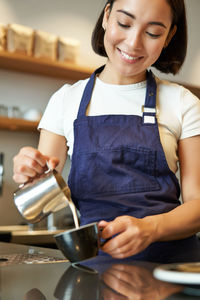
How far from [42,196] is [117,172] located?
368 millimetres

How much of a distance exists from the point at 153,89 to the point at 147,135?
178 mm

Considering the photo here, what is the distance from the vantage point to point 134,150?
132cm

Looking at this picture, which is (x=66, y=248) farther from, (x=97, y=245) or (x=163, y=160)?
(x=163, y=160)

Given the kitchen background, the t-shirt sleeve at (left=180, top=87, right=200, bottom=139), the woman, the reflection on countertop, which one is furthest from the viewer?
the kitchen background

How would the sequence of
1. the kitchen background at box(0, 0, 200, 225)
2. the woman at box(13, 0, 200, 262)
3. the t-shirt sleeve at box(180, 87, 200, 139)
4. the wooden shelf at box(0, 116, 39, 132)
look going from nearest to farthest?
the woman at box(13, 0, 200, 262)
the t-shirt sleeve at box(180, 87, 200, 139)
the wooden shelf at box(0, 116, 39, 132)
the kitchen background at box(0, 0, 200, 225)

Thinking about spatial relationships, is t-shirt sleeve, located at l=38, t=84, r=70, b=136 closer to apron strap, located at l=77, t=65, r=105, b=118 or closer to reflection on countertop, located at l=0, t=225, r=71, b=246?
apron strap, located at l=77, t=65, r=105, b=118

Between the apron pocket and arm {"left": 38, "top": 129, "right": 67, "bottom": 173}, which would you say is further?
arm {"left": 38, "top": 129, "right": 67, "bottom": 173}

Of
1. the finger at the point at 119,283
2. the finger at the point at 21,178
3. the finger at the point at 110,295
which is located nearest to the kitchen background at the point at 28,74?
the finger at the point at 21,178

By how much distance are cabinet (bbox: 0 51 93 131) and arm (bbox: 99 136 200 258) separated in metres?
2.18

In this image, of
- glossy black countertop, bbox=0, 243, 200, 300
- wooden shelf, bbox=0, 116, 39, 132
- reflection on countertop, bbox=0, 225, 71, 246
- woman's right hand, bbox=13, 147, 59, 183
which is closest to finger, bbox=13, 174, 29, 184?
woman's right hand, bbox=13, 147, 59, 183

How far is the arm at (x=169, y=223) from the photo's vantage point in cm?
96

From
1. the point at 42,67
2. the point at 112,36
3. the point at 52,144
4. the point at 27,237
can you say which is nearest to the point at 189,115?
the point at 112,36

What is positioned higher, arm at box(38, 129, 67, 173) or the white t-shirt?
the white t-shirt

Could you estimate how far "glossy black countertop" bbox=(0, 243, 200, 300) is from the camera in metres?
0.66
